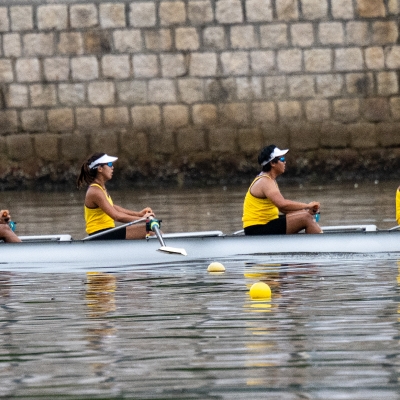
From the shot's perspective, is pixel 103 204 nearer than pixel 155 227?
No

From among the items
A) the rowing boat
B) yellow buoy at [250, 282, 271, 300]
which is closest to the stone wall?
the rowing boat

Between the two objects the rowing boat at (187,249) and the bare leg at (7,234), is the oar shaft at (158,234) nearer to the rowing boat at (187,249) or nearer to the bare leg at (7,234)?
the rowing boat at (187,249)

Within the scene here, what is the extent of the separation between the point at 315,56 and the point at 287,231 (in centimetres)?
1092

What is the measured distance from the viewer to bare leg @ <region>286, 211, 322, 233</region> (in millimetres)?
12219

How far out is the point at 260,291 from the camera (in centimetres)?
945

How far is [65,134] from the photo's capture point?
23328mm

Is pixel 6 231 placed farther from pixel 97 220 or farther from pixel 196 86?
pixel 196 86

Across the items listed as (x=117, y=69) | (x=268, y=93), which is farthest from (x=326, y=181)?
(x=117, y=69)

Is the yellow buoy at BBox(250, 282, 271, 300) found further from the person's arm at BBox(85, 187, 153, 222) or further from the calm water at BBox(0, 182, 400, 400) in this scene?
the person's arm at BBox(85, 187, 153, 222)

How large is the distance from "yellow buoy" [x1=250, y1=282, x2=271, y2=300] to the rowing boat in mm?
2463

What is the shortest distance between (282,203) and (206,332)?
14.1ft

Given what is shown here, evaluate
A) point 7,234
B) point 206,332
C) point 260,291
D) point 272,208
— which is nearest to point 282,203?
point 272,208

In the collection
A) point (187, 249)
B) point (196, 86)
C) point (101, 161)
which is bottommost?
point (187, 249)

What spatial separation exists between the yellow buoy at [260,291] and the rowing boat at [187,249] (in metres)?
2.46
